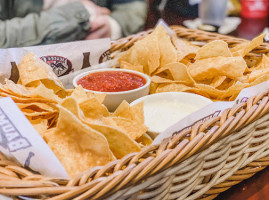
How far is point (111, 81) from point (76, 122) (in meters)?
0.57

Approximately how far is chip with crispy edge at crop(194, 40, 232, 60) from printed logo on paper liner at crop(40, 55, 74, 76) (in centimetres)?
60

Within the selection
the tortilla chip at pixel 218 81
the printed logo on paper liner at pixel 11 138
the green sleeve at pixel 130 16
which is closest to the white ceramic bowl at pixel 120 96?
the tortilla chip at pixel 218 81

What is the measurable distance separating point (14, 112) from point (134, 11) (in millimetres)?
2422

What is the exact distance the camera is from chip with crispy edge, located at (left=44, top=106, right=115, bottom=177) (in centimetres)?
83

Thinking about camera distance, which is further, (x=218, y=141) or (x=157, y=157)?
(x=218, y=141)

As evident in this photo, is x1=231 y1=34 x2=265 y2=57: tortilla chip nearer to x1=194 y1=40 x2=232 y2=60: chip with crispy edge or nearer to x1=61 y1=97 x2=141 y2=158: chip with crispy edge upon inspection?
x1=194 y1=40 x2=232 y2=60: chip with crispy edge

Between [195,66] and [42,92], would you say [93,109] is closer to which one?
[42,92]

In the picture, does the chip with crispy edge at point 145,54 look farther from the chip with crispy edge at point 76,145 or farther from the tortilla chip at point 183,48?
the chip with crispy edge at point 76,145

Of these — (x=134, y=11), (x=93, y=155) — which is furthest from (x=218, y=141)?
(x=134, y=11)

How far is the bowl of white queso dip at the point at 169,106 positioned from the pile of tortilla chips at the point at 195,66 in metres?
0.06

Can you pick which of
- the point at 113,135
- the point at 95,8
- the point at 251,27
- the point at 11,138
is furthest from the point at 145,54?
the point at 251,27

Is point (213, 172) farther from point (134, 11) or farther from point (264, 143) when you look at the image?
point (134, 11)

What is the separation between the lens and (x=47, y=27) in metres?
2.43

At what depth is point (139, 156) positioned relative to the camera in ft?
2.44
